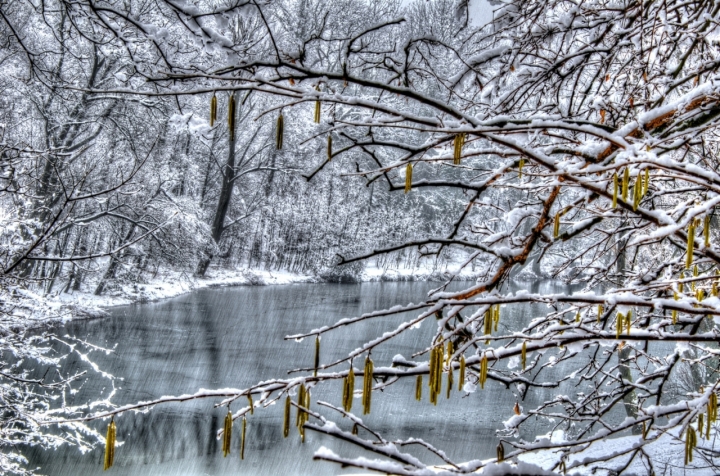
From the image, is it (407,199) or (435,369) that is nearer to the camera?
(435,369)

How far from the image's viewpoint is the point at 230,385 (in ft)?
33.7

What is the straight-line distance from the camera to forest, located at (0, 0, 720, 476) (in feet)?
5.86

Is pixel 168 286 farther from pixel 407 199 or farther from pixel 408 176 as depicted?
pixel 408 176

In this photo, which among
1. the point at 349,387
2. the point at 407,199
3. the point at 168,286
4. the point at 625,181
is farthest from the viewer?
the point at 407,199

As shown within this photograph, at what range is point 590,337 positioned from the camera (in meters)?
1.99

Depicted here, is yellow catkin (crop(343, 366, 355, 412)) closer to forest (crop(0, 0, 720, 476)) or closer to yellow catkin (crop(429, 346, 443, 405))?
forest (crop(0, 0, 720, 476))

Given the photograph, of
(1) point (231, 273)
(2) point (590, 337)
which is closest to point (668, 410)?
(2) point (590, 337)

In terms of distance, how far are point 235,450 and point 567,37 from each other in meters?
7.17

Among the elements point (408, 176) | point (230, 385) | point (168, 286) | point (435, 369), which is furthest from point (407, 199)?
point (435, 369)

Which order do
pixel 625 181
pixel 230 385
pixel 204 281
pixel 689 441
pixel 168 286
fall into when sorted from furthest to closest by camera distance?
pixel 204 281, pixel 168 286, pixel 230 385, pixel 689 441, pixel 625 181

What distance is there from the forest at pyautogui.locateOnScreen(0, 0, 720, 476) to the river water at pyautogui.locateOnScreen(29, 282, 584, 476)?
0.36 metres

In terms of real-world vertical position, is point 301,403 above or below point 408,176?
below

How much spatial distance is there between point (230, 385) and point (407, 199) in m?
22.1

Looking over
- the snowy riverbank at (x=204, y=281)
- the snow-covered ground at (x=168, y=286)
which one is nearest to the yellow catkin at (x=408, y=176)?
the snow-covered ground at (x=168, y=286)
